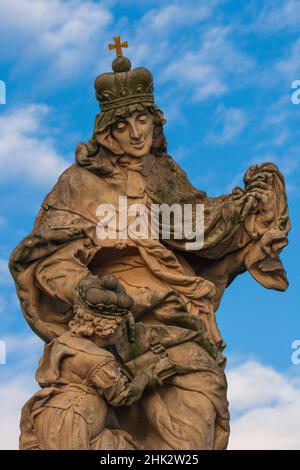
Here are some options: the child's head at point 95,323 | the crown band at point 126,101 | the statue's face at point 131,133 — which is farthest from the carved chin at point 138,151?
the child's head at point 95,323

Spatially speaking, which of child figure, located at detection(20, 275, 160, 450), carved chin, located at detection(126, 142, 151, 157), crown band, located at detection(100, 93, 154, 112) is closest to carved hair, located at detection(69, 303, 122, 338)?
child figure, located at detection(20, 275, 160, 450)

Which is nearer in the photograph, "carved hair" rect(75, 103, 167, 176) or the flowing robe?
the flowing robe

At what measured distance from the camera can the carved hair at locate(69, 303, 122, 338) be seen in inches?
719

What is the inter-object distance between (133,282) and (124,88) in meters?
1.93

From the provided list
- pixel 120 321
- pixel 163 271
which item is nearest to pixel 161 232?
pixel 163 271

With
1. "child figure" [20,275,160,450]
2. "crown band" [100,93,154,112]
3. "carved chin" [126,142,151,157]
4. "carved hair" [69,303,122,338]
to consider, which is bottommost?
"child figure" [20,275,160,450]

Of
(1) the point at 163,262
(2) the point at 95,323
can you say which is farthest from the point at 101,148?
(2) the point at 95,323

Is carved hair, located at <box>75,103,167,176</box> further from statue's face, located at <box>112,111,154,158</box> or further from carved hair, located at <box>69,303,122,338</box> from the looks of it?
carved hair, located at <box>69,303,122,338</box>

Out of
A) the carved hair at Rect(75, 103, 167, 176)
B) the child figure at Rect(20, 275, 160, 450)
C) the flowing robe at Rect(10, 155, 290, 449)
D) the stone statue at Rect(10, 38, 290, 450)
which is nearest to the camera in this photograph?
the child figure at Rect(20, 275, 160, 450)

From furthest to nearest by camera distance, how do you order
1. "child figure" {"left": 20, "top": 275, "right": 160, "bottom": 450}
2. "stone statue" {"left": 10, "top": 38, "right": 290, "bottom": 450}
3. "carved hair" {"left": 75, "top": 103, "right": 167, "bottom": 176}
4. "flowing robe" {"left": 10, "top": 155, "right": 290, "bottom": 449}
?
"carved hair" {"left": 75, "top": 103, "right": 167, "bottom": 176} < "flowing robe" {"left": 10, "top": 155, "right": 290, "bottom": 449} < "stone statue" {"left": 10, "top": 38, "right": 290, "bottom": 450} < "child figure" {"left": 20, "top": 275, "right": 160, "bottom": 450}

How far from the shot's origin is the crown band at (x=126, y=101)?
19.7 meters

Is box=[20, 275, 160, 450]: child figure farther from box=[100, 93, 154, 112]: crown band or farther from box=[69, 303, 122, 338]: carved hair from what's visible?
box=[100, 93, 154, 112]: crown band

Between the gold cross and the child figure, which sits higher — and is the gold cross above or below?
above
